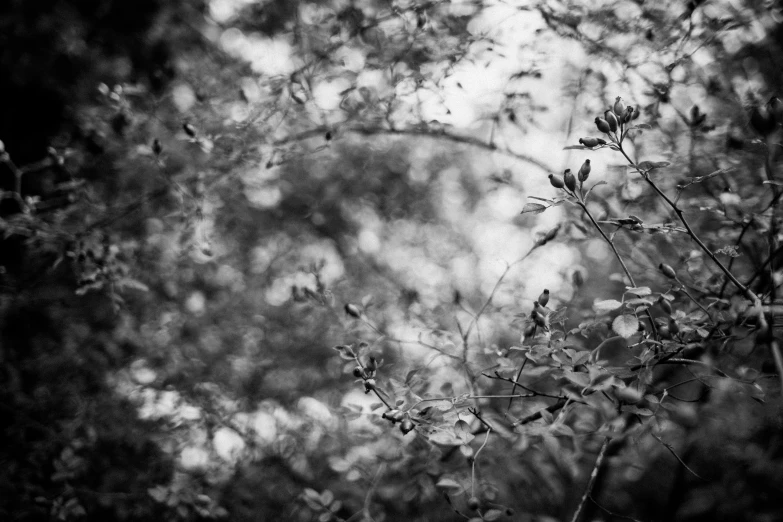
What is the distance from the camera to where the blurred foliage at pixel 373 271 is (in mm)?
1103

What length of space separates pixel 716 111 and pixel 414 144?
2.05 meters

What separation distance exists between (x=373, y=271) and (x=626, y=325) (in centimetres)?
269

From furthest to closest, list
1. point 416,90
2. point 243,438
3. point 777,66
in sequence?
point 243,438 < point 777,66 < point 416,90

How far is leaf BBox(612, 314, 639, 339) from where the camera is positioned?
0.90m

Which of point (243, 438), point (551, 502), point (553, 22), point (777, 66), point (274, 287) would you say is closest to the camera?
point (553, 22)

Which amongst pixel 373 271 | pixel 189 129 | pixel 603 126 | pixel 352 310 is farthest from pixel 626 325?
pixel 373 271

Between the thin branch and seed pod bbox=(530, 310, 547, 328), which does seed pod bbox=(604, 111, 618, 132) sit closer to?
seed pod bbox=(530, 310, 547, 328)

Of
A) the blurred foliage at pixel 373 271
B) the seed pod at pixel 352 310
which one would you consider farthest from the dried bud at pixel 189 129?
the seed pod at pixel 352 310

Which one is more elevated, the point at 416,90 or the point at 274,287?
the point at 274,287

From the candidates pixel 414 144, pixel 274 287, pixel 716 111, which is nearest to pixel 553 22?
pixel 716 111

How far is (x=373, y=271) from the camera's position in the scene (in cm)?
353

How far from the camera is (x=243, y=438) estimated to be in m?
2.23

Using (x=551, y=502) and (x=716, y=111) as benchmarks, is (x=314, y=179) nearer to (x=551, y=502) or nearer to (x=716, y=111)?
(x=716, y=111)

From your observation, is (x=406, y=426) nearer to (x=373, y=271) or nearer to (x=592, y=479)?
(x=592, y=479)
